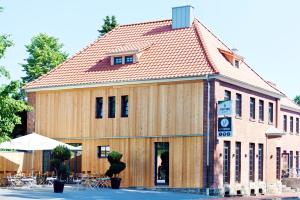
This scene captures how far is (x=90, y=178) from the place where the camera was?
36.8 meters

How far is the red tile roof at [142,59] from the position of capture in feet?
123

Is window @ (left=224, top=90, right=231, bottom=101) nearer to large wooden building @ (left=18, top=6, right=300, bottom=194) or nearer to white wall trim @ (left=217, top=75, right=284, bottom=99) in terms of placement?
large wooden building @ (left=18, top=6, right=300, bottom=194)

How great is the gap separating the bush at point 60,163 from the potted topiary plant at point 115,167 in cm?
363

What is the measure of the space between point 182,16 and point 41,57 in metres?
23.8

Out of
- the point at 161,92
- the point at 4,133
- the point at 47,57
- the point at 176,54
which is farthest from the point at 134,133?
the point at 47,57

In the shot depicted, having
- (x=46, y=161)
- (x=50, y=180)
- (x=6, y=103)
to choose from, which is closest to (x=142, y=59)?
(x=46, y=161)

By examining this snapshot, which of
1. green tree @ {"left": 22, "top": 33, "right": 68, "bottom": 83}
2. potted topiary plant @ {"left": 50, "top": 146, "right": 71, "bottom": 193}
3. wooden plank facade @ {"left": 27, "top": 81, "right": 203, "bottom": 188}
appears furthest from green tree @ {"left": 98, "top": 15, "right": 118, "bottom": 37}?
potted topiary plant @ {"left": 50, "top": 146, "right": 71, "bottom": 193}

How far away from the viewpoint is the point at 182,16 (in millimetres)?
41312

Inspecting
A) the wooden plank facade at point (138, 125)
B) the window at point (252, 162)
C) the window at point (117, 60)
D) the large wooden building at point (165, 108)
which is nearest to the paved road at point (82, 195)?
the wooden plank facade at point (138, 125)

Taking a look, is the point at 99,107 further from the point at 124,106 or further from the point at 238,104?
the point at 238,104

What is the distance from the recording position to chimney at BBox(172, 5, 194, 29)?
40969 mm

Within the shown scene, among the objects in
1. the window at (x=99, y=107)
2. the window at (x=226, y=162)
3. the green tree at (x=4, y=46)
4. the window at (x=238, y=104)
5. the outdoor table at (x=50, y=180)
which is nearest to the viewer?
the green tree at (x=4, y=46)

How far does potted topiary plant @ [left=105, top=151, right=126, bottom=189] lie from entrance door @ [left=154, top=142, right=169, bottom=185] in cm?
230

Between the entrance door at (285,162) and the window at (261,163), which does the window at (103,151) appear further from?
the entrance door at (285,162)
